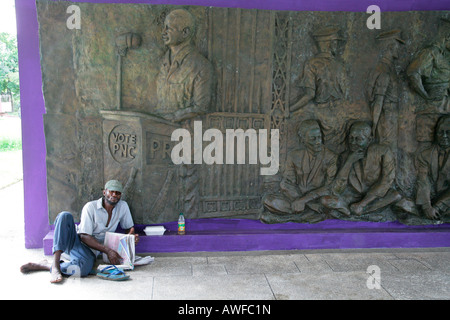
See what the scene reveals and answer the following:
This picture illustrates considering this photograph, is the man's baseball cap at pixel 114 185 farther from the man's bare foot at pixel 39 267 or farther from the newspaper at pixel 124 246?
the man's bare foot at pixel 39 267

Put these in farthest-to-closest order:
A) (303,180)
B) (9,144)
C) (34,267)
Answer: (9,144)
(303,180)
(34,267)

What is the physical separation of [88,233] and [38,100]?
1.73 meters

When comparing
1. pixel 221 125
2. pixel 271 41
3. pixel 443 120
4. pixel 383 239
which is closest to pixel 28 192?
pixel 221 125

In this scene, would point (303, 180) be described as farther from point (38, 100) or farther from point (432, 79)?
point (38, 100)

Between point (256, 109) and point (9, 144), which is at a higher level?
point (256, 109)

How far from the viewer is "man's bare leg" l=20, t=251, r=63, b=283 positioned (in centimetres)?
370

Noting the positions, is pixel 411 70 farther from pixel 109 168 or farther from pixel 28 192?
pixel 28 192

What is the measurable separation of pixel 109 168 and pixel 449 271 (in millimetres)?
3888

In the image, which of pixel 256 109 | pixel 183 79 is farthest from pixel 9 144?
pixel 256 109

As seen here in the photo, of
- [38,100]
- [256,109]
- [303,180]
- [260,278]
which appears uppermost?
[38,100]

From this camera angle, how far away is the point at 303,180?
4781 mm

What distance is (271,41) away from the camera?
14.9 feet

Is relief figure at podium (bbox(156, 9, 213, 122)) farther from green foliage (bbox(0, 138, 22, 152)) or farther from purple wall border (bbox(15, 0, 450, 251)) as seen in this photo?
green foliage (bbox(0, 138, 22, 152))

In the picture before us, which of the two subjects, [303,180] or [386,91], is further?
[303,180]
